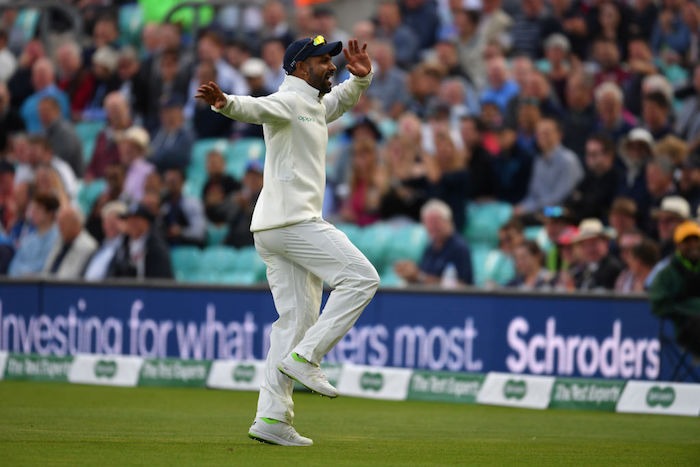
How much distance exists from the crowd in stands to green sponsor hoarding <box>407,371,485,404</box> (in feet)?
5.77

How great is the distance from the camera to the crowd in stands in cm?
1609

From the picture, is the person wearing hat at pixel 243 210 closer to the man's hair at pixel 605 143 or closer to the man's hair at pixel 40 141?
the man's hair at pixel 40 141

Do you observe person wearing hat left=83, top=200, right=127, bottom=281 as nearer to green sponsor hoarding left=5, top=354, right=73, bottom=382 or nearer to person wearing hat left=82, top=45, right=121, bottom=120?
green sponsor hoarding left=5, top=354, right=73, bottom=382

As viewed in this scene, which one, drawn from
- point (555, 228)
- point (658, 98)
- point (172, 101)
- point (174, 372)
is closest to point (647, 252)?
point (555, 228)

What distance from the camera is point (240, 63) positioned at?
806 inches

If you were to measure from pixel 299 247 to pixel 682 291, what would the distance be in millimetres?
4855

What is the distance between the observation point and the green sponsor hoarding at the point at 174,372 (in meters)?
15.2

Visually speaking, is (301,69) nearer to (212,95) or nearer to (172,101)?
(212,95)

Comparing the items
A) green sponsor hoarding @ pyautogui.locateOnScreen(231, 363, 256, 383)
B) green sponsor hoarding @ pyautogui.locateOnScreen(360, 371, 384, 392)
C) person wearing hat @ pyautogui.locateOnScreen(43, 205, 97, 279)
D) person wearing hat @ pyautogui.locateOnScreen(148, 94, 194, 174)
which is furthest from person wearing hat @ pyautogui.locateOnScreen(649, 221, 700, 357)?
person wearing hat @ pyautogui.locateOnScreen(148, 94, 194, 174)

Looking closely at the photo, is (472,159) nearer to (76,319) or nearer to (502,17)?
(502,17)

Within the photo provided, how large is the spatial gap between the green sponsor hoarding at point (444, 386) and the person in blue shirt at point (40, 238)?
5.75m

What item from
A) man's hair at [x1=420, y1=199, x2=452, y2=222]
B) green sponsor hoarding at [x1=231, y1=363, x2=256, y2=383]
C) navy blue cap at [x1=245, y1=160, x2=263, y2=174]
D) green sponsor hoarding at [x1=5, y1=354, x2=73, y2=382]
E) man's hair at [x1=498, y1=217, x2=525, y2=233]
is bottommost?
green sponsor hoarding at [x1=5, y1=354, x2=73, y2=382]

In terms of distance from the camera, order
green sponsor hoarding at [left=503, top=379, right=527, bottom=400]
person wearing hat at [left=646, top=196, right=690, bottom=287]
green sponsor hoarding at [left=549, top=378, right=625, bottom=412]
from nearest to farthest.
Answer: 1. green sponsor hoarding at [left=549, top=378, right=625, bottom=412]
2. green sponsor hoarding at [left=503, top=379, right=527, bottom=400]
3. person wearing hat at [left=646, top=196, right=690, bottom=287]

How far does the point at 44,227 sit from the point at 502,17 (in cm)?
619
